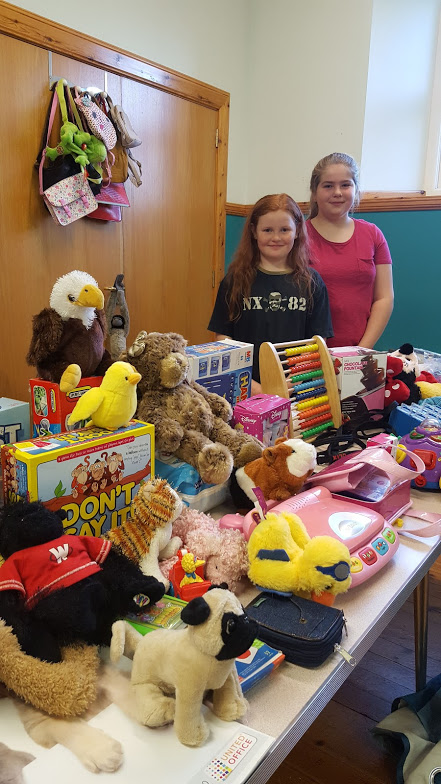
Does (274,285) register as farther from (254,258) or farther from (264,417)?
(264,417)

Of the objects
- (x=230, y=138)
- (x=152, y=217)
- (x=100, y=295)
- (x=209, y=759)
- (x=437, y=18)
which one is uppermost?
(x=437, y=18)

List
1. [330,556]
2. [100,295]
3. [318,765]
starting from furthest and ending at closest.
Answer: [318,765], [100,295], [330,556]

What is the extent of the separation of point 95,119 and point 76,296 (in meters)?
1.57

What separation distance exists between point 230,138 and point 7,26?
138 cm

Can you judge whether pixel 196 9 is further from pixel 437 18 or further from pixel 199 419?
pixel 199 419

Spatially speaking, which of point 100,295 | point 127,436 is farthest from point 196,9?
point 127,436

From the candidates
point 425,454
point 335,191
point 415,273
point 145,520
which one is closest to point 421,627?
point 425,454

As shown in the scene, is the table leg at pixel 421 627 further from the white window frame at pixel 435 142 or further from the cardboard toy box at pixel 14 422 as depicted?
the white window frame at pixel 435 142

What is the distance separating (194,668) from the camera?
468mm

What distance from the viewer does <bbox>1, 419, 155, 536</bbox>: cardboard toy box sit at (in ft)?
2.26

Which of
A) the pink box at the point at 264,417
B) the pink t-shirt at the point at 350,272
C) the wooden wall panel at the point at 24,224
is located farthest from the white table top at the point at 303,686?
the wooden wall panel at the point at 24,224

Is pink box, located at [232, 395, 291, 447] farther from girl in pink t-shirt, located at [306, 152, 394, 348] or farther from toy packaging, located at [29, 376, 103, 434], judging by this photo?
girl in pink t-shirt, located at [306, 152, 394, 348]

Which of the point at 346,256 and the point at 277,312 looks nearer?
the point at 277,312

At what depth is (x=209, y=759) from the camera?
46 cm
